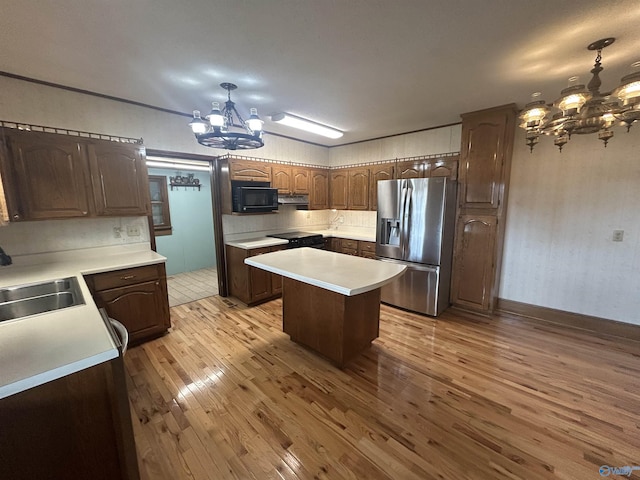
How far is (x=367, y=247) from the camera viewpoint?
4.26 m

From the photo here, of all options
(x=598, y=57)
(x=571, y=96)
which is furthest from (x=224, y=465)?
(x=598, y=57)

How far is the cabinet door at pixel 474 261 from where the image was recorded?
3.31 m

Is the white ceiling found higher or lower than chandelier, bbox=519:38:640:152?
higher

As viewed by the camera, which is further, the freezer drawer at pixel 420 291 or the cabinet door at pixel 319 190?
the cabinet door at pixel 319 190

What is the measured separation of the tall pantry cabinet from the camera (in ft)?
10.3

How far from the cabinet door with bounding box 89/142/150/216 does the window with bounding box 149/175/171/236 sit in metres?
2.61

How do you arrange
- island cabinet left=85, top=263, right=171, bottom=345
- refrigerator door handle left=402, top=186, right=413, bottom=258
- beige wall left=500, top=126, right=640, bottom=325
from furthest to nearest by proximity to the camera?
refrigerator door handle left=402, top=186, right=413, bottom=258
beige wall left=500, top=126, right=640, bottom=325
island cabinet left=85, top=263, right=171, bottom=345

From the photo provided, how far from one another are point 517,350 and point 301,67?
11.2ft

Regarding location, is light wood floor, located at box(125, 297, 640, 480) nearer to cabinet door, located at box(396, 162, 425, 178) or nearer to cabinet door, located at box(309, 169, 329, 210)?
cabinet door, located at box(396, 162, 425, 178)

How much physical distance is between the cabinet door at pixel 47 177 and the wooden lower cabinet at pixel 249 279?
1.74 meters

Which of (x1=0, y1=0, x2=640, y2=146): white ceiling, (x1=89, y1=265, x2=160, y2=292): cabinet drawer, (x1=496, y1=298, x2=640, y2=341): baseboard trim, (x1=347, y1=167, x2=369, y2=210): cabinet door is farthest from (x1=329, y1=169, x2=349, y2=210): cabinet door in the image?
(x1=89, y1=265, x2=160, y2=292): cabinet drawer

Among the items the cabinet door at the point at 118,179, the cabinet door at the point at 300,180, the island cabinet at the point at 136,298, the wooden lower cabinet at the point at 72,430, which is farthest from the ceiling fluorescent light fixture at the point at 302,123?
the wooden lower cabinet at the point at 72,430

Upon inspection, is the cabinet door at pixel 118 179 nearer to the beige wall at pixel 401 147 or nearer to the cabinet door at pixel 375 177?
the cabinet door at pixel 375 177

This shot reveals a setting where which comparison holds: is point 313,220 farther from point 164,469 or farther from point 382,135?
point 164,469
